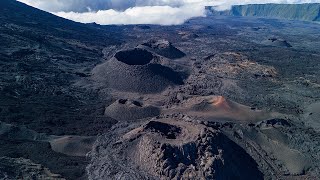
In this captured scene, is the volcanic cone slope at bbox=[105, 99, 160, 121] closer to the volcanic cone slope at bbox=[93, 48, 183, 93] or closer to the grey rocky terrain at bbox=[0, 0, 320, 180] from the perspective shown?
the grey rocky terrain at bbox=[0, 0, 320, 180]

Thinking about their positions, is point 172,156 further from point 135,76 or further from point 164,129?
point 135,76

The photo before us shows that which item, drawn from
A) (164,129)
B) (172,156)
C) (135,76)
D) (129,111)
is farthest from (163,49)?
(172,156)

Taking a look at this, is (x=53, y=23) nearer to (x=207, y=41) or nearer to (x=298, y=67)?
(x=207, y=41)

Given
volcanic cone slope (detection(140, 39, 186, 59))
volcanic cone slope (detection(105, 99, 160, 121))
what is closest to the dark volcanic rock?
volcanic cone slope (detection(140, 39, 186, 59))

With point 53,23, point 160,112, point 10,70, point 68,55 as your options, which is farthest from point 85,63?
point 53,23

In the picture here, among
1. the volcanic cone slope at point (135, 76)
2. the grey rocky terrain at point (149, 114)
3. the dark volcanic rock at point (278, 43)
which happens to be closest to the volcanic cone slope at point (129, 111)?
the grey rocky terrain at point (149, 114)

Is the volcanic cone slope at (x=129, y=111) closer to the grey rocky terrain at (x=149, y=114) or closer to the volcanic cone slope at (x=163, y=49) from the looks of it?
the grey rocky terrain at (x=149, y=114)

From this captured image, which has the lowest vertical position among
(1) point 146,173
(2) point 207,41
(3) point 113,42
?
(2) point 207,41
